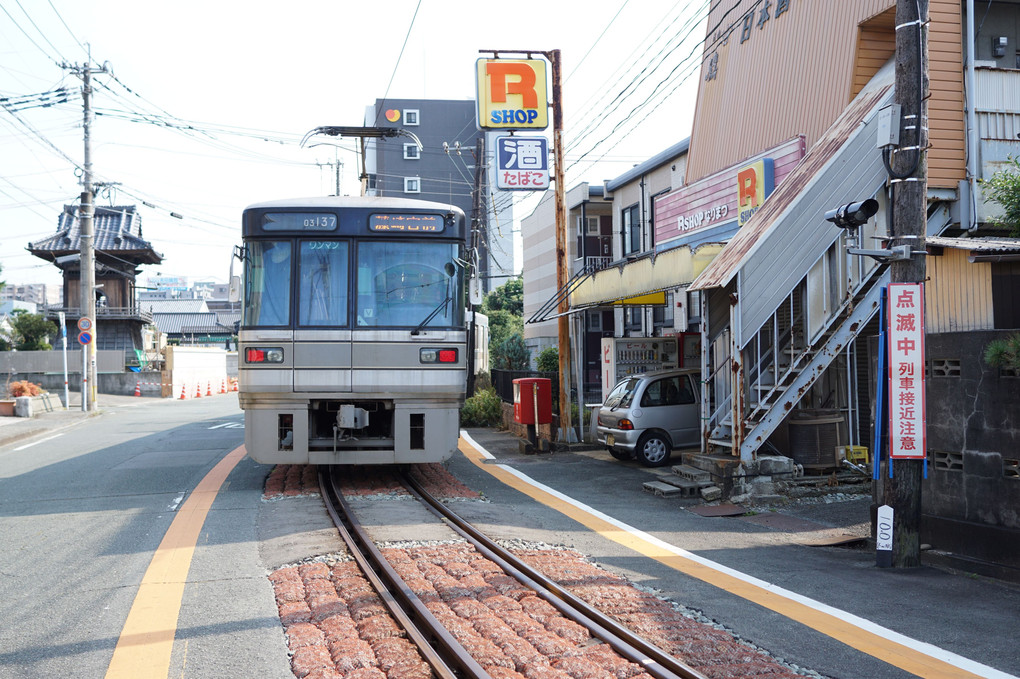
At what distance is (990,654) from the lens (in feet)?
17.0

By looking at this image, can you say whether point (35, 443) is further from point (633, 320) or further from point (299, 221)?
point (633, 320)

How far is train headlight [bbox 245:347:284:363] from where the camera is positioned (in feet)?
33.9

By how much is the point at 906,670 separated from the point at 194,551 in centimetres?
596

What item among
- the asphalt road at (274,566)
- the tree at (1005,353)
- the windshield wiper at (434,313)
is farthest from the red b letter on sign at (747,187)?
the tree at (1005,353)

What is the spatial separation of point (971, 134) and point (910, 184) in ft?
16.6

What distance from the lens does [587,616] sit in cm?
567

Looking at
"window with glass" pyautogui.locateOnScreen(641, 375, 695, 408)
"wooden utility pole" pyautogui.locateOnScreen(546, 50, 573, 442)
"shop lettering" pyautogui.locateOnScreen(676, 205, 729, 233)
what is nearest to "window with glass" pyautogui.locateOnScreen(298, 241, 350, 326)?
"window with glass" pyautogui.locateOnScreen(641, 375, 695, 408)

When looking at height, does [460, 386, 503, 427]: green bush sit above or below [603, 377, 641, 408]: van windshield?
below

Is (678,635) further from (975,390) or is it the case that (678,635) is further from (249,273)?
(249,273)

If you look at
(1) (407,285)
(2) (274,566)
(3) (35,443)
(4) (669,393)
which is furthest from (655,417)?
(3) (35,443)

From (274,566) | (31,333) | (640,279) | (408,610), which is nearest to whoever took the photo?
(408,610)

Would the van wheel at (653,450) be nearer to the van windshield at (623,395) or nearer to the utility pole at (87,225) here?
the van windshield at (623,395)

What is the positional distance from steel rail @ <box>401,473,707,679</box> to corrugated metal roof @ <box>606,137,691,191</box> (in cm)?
1390

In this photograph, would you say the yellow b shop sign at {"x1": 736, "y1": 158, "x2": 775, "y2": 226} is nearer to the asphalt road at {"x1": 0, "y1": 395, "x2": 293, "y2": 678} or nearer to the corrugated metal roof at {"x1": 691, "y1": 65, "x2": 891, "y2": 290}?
the corrugated metal roof at {"x1": 691, "y1": 65, "x2": 891, "y2": 290}
